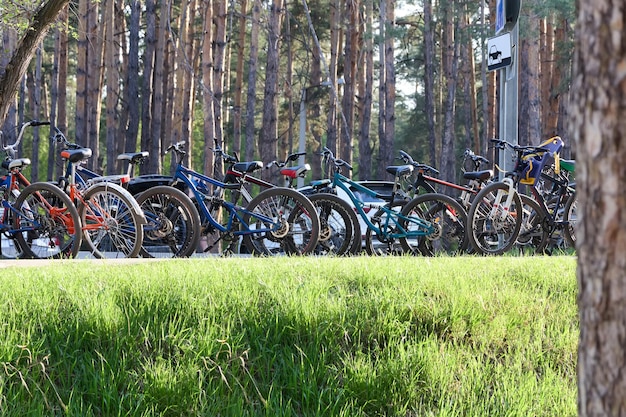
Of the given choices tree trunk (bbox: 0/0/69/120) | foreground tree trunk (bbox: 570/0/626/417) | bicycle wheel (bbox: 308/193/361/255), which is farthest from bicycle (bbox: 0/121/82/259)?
foreground tree trunk (bbox: 570/0/626/417)

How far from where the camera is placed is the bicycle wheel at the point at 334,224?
364 inches

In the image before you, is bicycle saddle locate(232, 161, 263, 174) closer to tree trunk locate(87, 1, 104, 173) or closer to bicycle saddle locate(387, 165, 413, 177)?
bicycle saddle locate(387, 165, 413, 177)

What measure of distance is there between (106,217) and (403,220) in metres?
3.31

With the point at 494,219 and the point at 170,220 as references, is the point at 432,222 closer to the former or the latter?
the point at 494,219

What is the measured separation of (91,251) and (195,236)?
107 cm

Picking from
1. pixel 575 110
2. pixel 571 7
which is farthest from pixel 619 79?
pixel 571 7

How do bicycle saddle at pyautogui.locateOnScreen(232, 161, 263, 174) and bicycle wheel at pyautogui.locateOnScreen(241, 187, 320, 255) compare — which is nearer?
bicycle wheel at pyautogui.locateOnScreen(241, 187, 320, 255)

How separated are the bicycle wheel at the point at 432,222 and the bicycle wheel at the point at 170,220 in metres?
2.41

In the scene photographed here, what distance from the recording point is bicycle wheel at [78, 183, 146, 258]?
336 inches

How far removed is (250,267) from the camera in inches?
258

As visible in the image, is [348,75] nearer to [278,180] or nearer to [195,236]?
[278,180]

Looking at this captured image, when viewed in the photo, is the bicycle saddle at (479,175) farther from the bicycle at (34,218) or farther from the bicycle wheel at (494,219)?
the bicycle at (34,218)

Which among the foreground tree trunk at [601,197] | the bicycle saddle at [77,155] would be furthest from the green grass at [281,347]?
the bicycle saddle at [77,155]

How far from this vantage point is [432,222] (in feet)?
31.4
